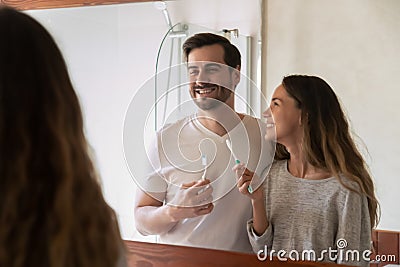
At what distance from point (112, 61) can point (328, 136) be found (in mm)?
574

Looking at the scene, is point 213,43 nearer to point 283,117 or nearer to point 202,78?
point 202,78

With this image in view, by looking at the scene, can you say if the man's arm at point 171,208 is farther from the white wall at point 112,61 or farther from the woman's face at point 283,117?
the woman's face at point 283,117

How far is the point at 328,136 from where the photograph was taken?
101cm

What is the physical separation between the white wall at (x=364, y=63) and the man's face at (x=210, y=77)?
0.49 ft

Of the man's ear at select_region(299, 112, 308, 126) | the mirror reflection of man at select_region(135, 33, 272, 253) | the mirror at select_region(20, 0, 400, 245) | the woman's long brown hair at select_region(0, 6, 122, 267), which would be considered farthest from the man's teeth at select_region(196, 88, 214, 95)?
the woman's long brown hair at select_region(0, 6, 122, 267)

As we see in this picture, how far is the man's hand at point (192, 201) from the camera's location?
1162mm

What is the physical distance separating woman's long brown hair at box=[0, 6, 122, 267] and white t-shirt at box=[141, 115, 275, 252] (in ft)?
1.86

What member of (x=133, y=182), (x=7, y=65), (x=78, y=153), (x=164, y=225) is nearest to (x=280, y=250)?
(x=164, y=225)

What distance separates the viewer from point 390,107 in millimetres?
951

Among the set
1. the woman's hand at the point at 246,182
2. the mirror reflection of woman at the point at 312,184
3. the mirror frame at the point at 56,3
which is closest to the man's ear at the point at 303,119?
the mirror reflection of woman at the point at 312,184

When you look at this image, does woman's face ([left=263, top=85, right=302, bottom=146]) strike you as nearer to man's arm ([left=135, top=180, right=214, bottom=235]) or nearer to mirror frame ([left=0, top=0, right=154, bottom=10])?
man's arm ([left=135, top=180, right=214, bottom=235])

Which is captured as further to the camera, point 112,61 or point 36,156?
point 112,61

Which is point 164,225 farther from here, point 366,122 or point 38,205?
point 38,205

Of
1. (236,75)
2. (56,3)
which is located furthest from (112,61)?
(236,75)
